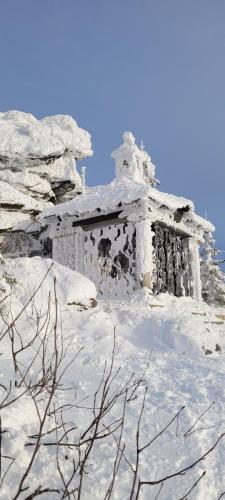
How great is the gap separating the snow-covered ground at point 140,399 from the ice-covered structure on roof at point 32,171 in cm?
847

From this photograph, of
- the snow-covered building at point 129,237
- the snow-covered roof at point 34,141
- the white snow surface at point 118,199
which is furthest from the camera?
the snow-covered roof at point 34,141

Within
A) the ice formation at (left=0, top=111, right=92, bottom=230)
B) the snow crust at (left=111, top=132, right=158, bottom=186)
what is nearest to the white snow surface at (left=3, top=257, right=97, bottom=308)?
the ice formation at (left=0, top=111, right=92, bottom=230)

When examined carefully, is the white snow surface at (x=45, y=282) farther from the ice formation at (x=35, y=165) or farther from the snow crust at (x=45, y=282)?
the ice formation at (x=35, y=165)

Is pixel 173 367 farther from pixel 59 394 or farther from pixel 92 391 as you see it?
pixel 59 394

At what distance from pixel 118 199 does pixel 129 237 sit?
1.24m

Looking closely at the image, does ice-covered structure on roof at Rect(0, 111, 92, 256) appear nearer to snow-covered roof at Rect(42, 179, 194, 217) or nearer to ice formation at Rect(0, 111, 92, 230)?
ice formation at Rect(0, 111, 92, 230)

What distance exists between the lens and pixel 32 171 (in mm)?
21609

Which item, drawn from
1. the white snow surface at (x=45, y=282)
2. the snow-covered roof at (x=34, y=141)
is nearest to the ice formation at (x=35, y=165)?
the snow-covered roof at (x=34, y=141)

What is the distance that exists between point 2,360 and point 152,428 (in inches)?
75.3

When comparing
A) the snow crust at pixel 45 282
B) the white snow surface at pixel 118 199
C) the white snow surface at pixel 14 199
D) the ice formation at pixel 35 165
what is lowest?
the snow crust at pixel 45 282

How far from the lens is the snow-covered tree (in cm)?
2497

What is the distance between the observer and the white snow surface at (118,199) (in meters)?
12.4

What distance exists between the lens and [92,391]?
3.84m

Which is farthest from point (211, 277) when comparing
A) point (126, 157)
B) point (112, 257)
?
point (112, 257)
